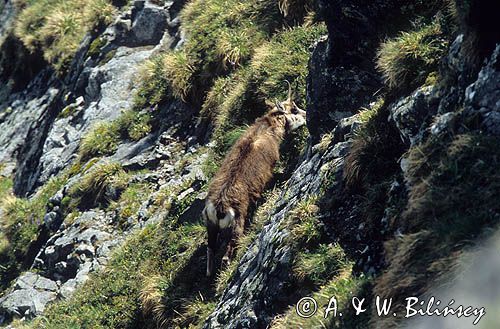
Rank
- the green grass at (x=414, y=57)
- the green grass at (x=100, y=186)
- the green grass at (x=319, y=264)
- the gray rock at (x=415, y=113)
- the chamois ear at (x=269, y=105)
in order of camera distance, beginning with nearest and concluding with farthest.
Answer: the gray rock at (x=415, y=113) < the green grass at (x=319, y=264) < the green grass at (x=414, y=57) < the chamois ear at (x=269, y=105) < the green grass at (x=100, y=186)

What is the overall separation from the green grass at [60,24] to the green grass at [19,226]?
463 centimetres

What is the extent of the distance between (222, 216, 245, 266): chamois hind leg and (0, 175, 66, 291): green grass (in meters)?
6.94

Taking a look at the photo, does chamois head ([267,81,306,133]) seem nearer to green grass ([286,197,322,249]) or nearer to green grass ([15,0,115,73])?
green grass ([286,197,322,249])

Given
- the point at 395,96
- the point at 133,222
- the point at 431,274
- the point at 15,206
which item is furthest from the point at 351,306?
the point at 15,206

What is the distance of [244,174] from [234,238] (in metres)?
→ 1.06

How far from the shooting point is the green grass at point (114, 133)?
16203mm

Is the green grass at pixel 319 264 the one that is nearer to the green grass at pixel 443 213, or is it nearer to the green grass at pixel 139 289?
the green grass at pixel 443 213

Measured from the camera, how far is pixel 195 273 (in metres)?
11.1

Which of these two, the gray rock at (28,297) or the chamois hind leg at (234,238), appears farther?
the gray rock at (28,297)

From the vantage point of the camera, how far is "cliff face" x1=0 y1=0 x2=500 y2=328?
658 centimetres

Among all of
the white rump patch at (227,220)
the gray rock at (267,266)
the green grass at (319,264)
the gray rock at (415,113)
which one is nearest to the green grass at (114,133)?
the white rump patch at (227,220)

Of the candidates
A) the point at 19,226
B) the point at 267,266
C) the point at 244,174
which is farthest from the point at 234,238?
the point at 19,226

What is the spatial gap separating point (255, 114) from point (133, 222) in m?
3.02

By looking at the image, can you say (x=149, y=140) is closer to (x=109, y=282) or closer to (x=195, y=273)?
(x=109, y=282)
